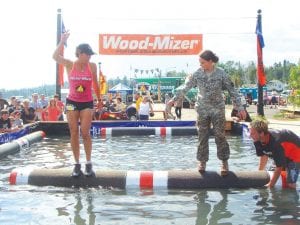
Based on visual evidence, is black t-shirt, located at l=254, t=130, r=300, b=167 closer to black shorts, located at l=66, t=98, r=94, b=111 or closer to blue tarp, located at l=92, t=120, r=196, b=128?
black shorts, located at l=66, t=98, r=94, b=111

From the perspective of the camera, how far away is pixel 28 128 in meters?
14.1

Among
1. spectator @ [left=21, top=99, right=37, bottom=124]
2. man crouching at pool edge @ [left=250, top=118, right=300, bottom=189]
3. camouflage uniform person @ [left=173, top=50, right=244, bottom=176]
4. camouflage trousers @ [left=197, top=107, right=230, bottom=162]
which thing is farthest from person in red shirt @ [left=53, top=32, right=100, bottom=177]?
spectator @ [left=21, top=99, right=37, bottom=124]

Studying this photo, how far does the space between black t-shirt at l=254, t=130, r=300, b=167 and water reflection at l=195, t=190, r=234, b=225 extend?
0.78 m

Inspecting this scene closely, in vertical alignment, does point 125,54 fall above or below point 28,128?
above

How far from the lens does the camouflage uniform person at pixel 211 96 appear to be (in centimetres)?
677

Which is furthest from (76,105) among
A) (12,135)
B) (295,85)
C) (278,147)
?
(295,85)

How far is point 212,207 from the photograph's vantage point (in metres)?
5.89

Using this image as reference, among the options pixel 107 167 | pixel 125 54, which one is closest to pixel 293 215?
pixel 107 167

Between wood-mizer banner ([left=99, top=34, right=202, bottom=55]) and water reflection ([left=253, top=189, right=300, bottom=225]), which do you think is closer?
water reflection ([left=253, top=189, right=300, bottom=225])

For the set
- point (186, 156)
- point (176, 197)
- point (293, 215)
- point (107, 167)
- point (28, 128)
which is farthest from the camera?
point (28, 128)

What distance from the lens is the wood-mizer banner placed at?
67.2 ft

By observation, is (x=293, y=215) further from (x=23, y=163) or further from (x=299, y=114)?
(x=299, y=114)

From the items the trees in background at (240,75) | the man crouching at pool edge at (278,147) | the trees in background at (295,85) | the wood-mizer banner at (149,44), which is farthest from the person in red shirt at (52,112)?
the trees in background at (240,75)

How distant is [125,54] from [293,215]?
16.0 m
